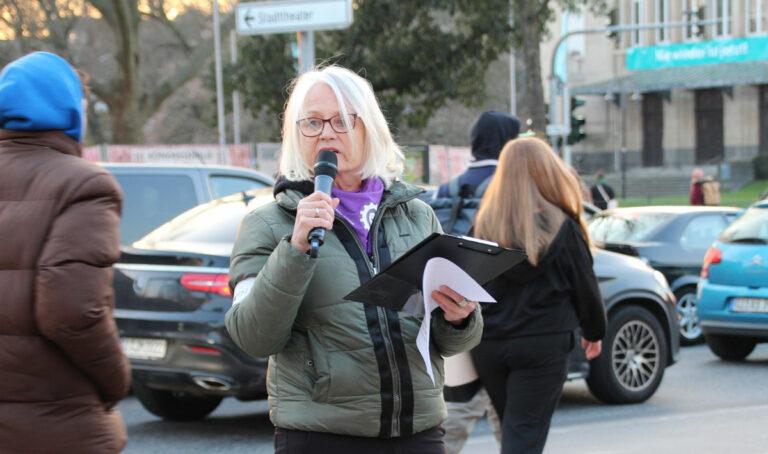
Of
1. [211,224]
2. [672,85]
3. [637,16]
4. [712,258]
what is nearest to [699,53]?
[672,85]

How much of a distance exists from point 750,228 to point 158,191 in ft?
18.6

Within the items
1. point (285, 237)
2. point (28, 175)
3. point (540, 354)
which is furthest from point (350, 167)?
point (540, 354)

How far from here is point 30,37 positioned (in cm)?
3559

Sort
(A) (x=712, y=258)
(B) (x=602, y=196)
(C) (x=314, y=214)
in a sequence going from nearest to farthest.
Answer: (C) (x=314, y=214) < (A) (x=712, y=258) < (B) (x=602, y=196)

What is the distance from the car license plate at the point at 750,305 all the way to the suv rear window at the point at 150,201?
527cm

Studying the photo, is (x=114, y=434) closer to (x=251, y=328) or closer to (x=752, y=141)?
(x=251, y=328)

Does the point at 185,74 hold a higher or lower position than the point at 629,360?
higher

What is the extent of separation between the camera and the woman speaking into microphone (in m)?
2.99

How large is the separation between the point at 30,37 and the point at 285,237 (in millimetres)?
34750

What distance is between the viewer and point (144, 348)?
7.74 metres

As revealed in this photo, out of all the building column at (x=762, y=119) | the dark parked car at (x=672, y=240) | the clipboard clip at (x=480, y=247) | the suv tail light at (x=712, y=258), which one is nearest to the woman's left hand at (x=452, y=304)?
the clipboard clip at (x=480, y=247)

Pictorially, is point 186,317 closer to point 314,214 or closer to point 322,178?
point 322,178

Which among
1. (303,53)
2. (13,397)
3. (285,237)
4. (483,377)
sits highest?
(303,53)

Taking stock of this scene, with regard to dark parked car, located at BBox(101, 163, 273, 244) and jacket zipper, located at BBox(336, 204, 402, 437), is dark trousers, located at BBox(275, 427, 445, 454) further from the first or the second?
dark parked car, located at BBox(101, 163, 273, 244)
